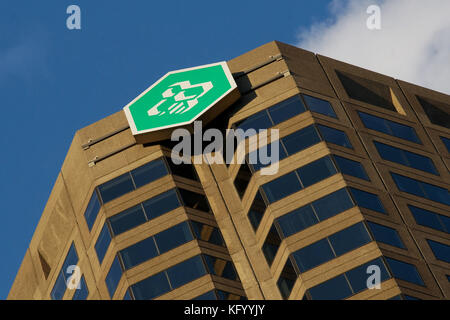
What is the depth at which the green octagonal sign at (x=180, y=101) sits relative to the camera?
76750 millimetres

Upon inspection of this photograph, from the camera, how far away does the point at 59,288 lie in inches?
3103

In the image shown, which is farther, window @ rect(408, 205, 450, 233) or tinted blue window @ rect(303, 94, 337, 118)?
tinted blue window @ rect(303, 94, 337, 118)

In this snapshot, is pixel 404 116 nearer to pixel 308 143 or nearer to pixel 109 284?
pixel 308 143

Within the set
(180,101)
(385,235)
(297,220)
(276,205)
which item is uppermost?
(180,101)

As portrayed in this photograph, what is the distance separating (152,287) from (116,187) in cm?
970

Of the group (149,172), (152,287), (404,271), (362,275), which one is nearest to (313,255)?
(362,275)

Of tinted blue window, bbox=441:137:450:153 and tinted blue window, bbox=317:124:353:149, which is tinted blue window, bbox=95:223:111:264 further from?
tinted blue window, bbox=441:137:450:153

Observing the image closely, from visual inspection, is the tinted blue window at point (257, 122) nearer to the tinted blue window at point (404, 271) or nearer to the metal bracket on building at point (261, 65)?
the metal bracket on building at point (261, 65)

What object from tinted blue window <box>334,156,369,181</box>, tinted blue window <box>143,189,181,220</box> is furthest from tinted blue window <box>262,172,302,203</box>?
tinted blue window <box>143,189,181,220</box>

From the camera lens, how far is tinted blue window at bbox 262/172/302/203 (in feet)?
233

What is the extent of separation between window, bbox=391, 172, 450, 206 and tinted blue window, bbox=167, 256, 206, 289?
15.3 meters

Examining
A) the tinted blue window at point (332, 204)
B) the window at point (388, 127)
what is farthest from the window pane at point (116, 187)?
the window at point (388, 127)

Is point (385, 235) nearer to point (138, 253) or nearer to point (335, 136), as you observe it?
point (335, 136)
